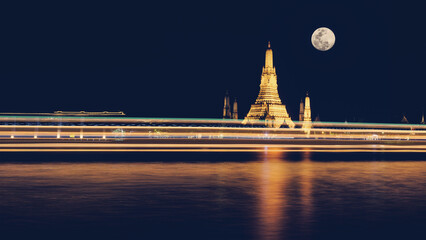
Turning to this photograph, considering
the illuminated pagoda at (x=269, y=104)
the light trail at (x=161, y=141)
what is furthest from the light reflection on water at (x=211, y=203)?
the illuminated pagoda at (x=269, y=104)

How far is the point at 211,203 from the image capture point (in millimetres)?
13766

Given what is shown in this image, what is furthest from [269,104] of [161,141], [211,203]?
[211,203]

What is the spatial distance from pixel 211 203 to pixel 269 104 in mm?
142503

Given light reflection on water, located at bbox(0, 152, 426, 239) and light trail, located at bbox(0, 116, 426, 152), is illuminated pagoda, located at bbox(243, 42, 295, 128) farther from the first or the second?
light reflection on water, located at bbox(0, 152, 426, 239)

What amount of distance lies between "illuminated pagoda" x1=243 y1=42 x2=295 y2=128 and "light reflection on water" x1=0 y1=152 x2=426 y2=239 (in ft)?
430

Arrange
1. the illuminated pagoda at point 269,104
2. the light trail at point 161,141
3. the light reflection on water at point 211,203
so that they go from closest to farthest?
1. the light reflection on water at point 211,203
2. the light trail at point 161,141
3. the illuminated pagoda at point 269,104

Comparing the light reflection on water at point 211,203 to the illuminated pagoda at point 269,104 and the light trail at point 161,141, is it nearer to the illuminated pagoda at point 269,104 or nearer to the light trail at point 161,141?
the light trail at point 161,141

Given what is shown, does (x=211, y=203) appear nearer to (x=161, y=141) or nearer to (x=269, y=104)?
(x=161, y=141)

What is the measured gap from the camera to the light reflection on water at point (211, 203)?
10195mm

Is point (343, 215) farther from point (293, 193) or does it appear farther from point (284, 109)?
point (284, 109)

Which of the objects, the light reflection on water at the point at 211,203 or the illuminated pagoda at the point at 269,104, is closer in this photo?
the light reflection on water at the point at 211,203

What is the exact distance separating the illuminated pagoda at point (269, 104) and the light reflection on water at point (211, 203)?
430 feet

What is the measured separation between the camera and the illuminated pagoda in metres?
154

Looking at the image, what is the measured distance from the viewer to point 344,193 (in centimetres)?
1592
